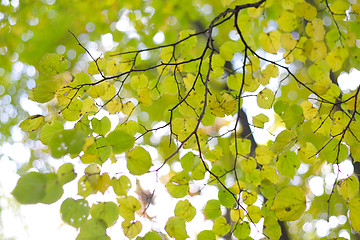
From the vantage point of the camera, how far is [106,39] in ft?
8.37

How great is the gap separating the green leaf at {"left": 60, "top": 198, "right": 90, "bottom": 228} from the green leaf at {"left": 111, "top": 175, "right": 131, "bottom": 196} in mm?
130

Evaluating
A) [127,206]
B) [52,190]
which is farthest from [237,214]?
[52,190]

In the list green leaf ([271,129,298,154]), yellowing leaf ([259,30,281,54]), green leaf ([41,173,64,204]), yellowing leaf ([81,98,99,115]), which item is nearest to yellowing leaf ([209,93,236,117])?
green leaf ([271,129,298,154])

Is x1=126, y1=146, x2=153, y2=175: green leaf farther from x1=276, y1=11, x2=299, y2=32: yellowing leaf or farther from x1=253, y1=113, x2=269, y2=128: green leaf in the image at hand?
x1=276, y1=11, x2=299, y2=32: yellowing leaf

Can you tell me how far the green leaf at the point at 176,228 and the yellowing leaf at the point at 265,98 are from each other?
0.51m

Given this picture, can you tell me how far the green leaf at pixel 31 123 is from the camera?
0.85 metres

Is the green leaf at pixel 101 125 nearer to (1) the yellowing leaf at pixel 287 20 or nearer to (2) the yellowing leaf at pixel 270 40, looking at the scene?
(2) the yellowing leaf at pixel 270 40

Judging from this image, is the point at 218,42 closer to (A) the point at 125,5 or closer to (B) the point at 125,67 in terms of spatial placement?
(A) the point at 125,5

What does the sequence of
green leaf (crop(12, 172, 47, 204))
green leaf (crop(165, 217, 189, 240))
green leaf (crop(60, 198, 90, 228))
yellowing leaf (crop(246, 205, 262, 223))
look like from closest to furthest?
1. green leaf (crop(12, 172, 47, 204))
2. green leaf (crop(60, 198, 90, 228))
3. green leaf (crop(165, 217, 189, 240))
4. yellowing leaf (crop(246, 205, 262, 223))

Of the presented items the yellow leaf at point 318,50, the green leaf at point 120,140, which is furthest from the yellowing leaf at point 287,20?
the green leaf at point 120,140

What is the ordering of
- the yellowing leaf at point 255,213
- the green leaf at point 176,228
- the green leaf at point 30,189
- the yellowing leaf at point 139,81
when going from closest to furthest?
the green leaf at point 30,189 → the green leaf at point 176,228 → the yellowing leaf at point 255,213 → the yellowing leaf at point 139,81

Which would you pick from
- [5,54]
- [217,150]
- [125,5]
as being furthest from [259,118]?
[5,54]

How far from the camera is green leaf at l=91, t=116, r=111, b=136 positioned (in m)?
0.88

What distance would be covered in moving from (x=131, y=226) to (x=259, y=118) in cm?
57
